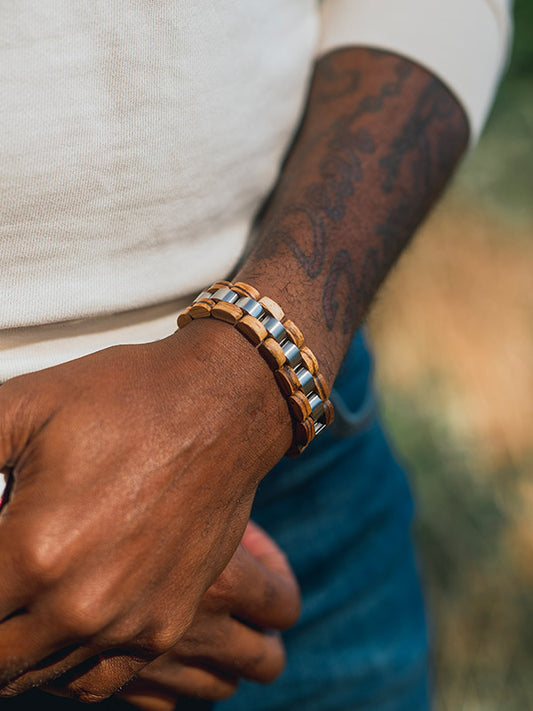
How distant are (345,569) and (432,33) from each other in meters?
0.96

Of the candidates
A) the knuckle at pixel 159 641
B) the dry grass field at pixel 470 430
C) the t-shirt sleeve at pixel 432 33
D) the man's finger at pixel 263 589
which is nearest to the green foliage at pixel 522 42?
the dry grass field at pixel 470 430

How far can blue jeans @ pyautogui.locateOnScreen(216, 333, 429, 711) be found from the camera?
125 centimetres

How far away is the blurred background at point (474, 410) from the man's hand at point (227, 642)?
1.42m

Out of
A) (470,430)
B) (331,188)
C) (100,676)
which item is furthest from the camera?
(470,430)

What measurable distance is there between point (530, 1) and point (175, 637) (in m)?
4.37

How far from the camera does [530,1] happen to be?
13.1 ft

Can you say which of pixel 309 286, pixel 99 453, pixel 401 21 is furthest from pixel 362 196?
pixel 99 453

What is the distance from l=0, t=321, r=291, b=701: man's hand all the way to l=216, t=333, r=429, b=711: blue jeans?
506 millimetres

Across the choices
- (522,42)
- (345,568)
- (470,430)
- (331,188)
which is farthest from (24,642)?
(522,42)

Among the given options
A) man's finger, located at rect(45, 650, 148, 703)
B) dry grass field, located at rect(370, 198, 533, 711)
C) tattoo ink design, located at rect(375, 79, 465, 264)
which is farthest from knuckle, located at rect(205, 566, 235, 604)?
dry grass field, located at rect(370, 198, 533, 711)

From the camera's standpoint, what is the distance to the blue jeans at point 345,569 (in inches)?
49.4

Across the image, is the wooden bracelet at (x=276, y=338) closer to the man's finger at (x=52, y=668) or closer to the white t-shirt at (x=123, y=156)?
the white t-shirt at (x=123, y=156)

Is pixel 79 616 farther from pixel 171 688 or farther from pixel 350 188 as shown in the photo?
pixel 350 188

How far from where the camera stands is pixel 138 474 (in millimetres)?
631
